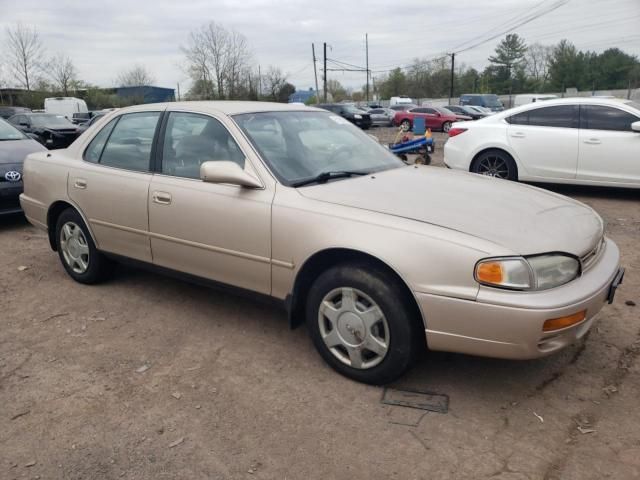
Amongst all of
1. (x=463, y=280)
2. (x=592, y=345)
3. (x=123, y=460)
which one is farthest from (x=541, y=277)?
(x=123, y=460)

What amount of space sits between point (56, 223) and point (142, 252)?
1.29 meters

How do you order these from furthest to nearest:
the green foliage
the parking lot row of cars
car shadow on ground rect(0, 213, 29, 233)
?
the green foliage < the parking lot row of cars < car shadow on ground rect(0, 213, 29, 233)

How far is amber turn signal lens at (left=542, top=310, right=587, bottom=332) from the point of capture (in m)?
2.48

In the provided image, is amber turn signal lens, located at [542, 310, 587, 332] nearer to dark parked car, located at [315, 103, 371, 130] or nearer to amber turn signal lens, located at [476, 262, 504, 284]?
amber turn signal lens, located at [476, 262, 504, 284]

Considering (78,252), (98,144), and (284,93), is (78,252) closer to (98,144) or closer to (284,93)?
(98,144)

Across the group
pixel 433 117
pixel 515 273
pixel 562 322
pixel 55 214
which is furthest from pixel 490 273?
pixel 433 117

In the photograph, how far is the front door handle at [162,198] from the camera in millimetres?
3635

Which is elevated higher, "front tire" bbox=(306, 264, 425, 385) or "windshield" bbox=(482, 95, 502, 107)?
"windshield" bbox=(482, 95, 502, 107)

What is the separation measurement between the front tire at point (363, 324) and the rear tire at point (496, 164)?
5.72m

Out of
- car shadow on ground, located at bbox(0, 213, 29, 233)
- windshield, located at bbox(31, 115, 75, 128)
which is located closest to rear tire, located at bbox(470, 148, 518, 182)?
car shadow on ground, located at bbox(0, 213, 29, 233)

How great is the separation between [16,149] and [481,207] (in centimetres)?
676

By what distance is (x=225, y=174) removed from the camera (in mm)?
3123

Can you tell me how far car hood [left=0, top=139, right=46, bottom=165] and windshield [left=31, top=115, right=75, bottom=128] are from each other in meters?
10.1

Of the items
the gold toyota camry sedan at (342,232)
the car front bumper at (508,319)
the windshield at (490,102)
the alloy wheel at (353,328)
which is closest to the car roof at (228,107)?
the gold toyota camry sedan at (342,232)
